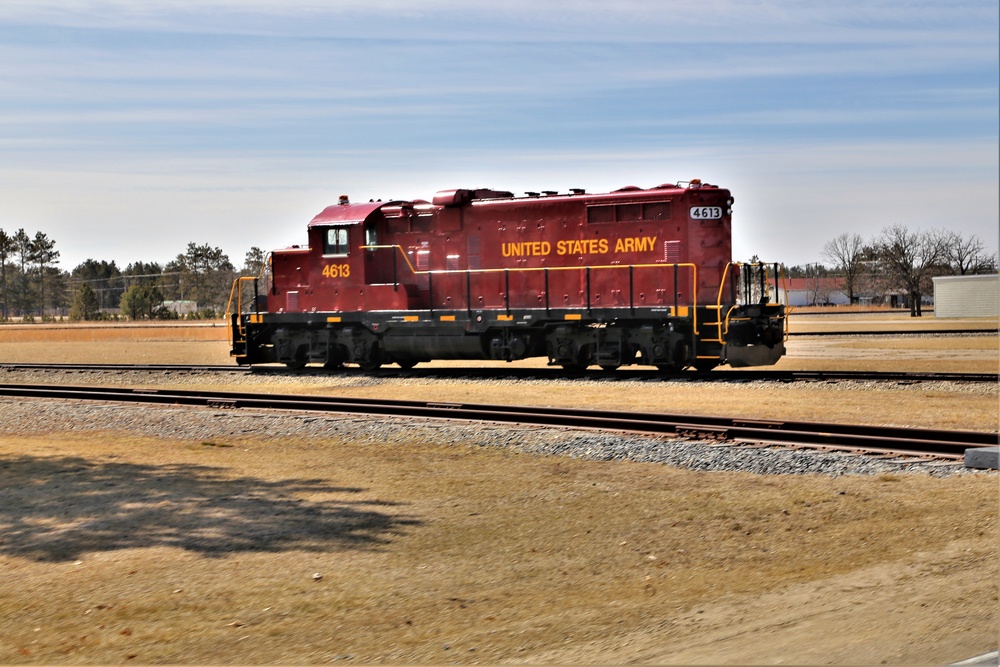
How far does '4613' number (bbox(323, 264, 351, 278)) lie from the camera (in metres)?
25.1

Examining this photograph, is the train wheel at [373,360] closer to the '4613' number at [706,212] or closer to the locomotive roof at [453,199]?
the locomotive roof at [453,199]

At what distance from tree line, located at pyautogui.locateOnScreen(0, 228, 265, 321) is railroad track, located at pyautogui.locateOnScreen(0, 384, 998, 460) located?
84280 mm

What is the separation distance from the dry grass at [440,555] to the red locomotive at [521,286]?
33.4 feet

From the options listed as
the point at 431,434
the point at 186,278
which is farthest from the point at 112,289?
the point at 431,434

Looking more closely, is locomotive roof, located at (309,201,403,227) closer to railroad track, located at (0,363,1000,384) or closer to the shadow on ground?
railroad track, located at (0,363,1000,384)

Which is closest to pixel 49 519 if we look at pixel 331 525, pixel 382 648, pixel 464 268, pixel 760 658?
pixel 331 525

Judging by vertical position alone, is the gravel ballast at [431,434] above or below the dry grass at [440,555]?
above

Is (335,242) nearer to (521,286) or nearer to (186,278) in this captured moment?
(521,286)

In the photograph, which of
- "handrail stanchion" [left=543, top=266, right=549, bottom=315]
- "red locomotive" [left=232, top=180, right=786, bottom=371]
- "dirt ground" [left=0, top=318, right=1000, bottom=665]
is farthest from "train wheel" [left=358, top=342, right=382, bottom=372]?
"dirt ground" [left=0, top=318, right=1000, bottom=665]

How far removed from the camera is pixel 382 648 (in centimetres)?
605

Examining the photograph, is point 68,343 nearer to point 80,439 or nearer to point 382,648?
point 80,439

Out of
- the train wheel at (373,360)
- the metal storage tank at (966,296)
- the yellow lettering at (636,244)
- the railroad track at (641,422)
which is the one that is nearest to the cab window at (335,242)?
the train wheel at (373,360)

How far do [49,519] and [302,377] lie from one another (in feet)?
48.8

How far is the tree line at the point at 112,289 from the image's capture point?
10650 cm
